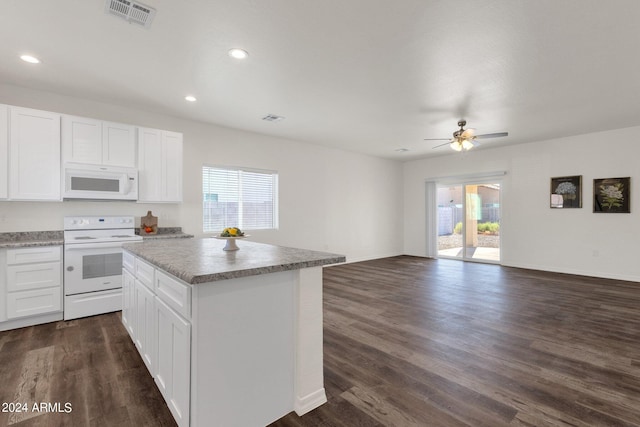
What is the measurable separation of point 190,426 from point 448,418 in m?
1.45

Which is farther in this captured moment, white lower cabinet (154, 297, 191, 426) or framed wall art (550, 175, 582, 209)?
framed wall art (550, 175, 582, 209)

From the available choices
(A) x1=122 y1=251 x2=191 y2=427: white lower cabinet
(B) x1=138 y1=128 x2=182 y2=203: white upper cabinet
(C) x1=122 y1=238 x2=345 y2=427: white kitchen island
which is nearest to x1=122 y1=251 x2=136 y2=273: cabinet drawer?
(A) x1=122 y1=251 x2=191 y2=427: white lower cabinet

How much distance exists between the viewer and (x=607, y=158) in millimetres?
5555

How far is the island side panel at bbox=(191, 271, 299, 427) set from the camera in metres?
1.48

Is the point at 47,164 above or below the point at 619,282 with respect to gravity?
above

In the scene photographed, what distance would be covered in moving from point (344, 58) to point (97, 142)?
10.3 ft

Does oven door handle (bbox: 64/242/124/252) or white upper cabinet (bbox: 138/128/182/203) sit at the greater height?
white upper cabinet (bbox: 138/128/182/203)

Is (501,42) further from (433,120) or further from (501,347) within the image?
(501,347)

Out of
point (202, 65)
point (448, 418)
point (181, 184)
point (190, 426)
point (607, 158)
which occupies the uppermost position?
point (202, 65)

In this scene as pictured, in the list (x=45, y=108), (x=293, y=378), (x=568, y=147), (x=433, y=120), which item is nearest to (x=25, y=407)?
(x=293, y=378)

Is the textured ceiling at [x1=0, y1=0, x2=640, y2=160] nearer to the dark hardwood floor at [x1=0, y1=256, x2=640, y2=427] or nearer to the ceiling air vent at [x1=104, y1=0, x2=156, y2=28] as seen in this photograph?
the ceiling air vent at [x1=104, y1=0, x2=156, y2=28]

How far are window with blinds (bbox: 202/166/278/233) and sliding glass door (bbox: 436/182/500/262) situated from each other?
15.7ft

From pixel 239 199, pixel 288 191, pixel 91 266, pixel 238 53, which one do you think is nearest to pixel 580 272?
pixel 288 191

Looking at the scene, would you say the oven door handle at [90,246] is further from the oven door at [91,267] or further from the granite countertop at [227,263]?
the granite countertop at [227,263]
